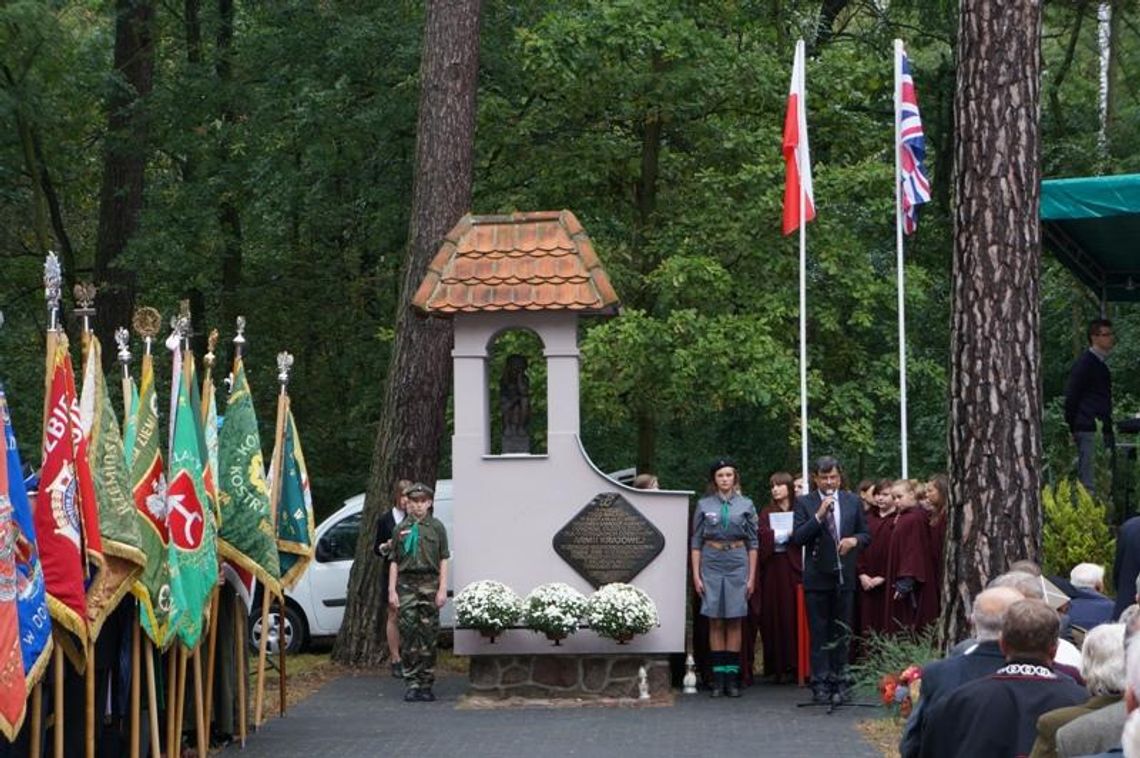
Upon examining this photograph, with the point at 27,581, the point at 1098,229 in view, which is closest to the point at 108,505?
the point at 27,581

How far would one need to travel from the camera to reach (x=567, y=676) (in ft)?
57.4

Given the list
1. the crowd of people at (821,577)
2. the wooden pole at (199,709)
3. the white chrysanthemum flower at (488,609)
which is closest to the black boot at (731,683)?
the crowd of people at (821,577)

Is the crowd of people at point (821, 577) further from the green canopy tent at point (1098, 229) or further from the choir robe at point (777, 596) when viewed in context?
the green canopy tent at point (1098, 229)

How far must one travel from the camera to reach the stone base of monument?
1742 cm

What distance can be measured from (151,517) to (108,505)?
82cm

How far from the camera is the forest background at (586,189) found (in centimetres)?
2394

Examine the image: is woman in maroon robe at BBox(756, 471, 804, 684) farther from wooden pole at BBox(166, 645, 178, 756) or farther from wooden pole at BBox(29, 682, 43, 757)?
wooden pole at BBox(29, 682, 43, 757)

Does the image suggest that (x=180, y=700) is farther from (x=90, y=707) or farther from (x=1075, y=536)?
(x=1075, y=536)

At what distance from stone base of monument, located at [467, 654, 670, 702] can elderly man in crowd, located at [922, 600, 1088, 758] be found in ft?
33.3

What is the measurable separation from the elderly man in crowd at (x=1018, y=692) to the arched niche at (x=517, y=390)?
11.1 meters

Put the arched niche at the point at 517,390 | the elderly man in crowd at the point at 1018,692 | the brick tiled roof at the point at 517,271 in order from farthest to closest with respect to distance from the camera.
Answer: the arched niche at the point at 517,390 → the brick tiled roof at the point at 517,271 → the elderly man in crowd at the point at 1018,692

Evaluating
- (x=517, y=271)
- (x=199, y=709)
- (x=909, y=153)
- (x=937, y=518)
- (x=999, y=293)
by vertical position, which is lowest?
(x=199, y=709)

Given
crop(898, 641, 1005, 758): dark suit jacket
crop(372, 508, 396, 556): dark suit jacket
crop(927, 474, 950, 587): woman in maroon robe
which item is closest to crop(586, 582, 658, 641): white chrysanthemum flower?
crop(927, 474, 950, 587): woman in maroon robe

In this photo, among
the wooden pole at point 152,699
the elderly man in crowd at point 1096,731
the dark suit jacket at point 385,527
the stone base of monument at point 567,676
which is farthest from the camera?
the dark suit jacket at point 385,527
